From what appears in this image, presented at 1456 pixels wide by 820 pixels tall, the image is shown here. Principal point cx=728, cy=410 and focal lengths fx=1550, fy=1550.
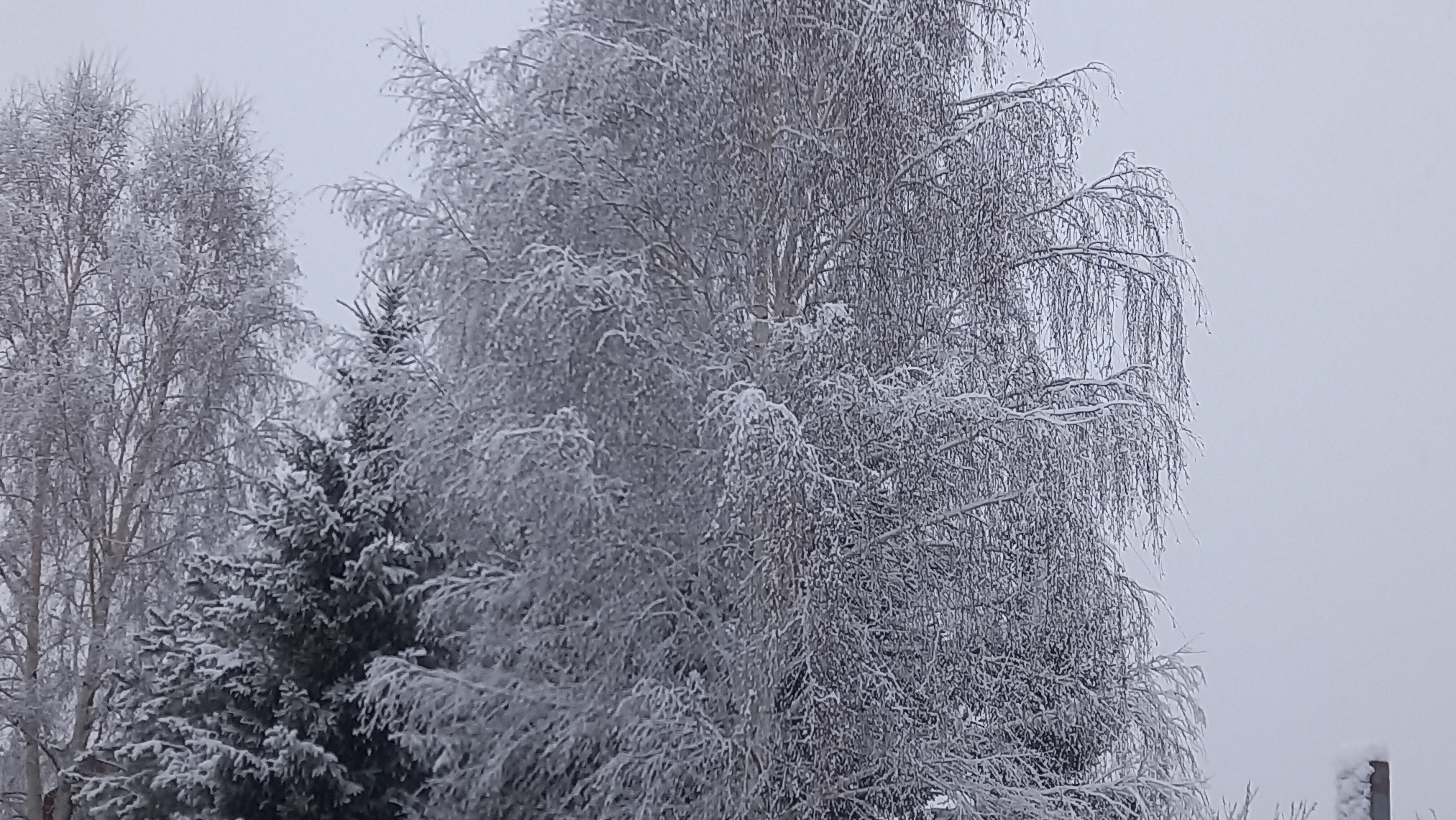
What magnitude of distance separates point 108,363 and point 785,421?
11.0 meters

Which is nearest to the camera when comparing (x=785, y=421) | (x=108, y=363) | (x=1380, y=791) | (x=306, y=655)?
(x=1380, y=791)

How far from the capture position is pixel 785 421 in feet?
24.7

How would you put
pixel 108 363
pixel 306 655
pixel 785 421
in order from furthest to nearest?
pixel 108 363
pixel 306 655
pixel 785 421

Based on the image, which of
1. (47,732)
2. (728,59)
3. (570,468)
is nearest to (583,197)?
(728,59)

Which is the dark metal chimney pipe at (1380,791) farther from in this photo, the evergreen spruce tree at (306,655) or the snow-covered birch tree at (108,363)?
the snow-covered birch tree at (108,363)

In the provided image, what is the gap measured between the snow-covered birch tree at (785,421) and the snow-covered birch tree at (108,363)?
7.92 metres

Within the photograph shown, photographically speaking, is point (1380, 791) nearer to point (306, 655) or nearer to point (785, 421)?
point (785, 421)

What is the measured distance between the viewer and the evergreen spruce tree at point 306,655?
9.70 m

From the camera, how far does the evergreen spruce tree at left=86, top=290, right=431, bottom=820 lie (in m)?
9.70

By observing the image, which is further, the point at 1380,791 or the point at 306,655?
the point at 306,655

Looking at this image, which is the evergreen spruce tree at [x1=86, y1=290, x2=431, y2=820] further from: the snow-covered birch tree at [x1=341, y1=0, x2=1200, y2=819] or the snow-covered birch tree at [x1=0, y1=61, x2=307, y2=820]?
the snow-covered birch tree at [x1=0, y1=61, x2=307, y2=820]

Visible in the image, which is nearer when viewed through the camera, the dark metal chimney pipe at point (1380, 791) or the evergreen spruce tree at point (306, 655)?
the dark metal chimney pipe at point (1380, 791)

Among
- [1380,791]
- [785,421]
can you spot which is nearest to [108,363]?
[785,421]

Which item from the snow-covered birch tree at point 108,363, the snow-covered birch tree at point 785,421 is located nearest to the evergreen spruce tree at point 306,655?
the snow-covered birch tree at point 785,421
